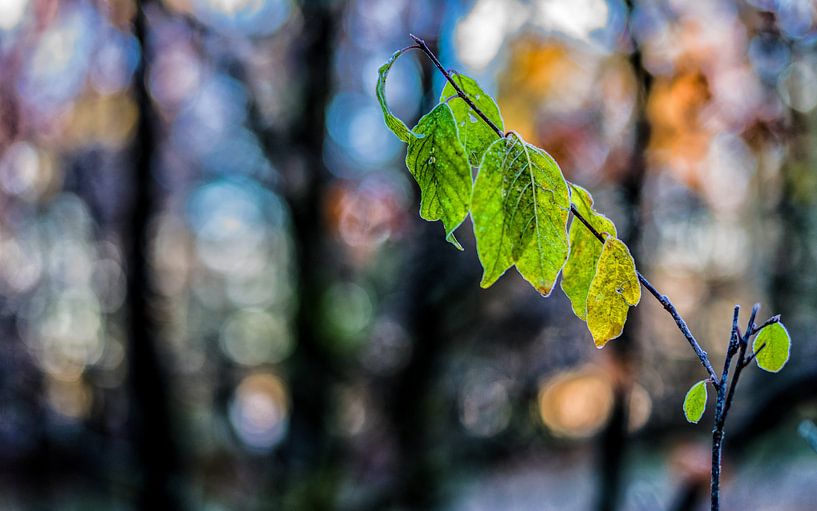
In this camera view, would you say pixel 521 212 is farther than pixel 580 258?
No

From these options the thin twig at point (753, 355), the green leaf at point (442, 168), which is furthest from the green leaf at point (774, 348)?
the green leaf at point (442, 168)

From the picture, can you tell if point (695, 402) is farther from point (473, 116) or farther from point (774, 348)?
point (473, 116)

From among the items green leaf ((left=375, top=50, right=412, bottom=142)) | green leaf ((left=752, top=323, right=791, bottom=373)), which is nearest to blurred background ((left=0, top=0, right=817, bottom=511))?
green leaf ((left=752, top=323, right=791, bottom=373))

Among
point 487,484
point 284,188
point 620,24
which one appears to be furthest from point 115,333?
point 620,24

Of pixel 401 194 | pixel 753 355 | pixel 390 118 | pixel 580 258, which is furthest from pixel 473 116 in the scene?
pixel 401 194

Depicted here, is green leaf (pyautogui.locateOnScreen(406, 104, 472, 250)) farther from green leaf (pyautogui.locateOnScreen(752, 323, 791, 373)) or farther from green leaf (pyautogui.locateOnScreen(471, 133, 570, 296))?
green leaf (pyautogui.locateOnScreen(752, 323, 791, 373))

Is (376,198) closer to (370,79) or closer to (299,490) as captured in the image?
(370,79)
